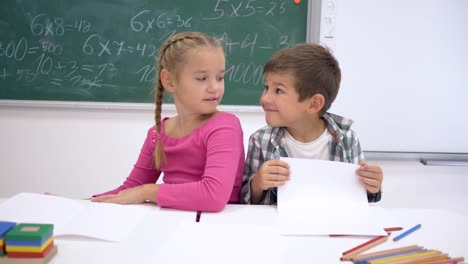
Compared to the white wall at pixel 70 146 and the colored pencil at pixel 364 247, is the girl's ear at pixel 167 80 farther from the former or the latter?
the white wall at pixel 70 146

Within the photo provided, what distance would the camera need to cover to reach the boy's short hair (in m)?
1.33

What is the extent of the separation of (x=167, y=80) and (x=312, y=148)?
0.54m

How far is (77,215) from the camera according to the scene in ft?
3.30

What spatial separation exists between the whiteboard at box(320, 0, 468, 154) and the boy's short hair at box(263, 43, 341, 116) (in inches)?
42.7

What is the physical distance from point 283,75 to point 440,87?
1.54 m

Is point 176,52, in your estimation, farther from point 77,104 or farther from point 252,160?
point 77,104

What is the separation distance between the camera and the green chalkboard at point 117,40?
2447 mm

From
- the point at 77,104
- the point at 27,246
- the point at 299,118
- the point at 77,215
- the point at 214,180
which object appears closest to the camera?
the point at 27,246

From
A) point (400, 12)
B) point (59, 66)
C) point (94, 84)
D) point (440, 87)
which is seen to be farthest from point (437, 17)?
point (59, 66)

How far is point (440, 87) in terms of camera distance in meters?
2.43

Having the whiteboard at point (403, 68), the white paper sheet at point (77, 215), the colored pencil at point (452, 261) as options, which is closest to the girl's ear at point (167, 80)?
the white paper sheet at point (77, 215)

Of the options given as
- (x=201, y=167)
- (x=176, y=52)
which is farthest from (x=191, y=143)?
(x=176, y=52)

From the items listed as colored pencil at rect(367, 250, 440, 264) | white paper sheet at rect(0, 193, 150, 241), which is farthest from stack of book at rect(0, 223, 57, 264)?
colored pencil at rect(367, 250, 440, 264)

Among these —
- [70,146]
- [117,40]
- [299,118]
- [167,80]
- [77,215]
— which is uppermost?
[117,40]
